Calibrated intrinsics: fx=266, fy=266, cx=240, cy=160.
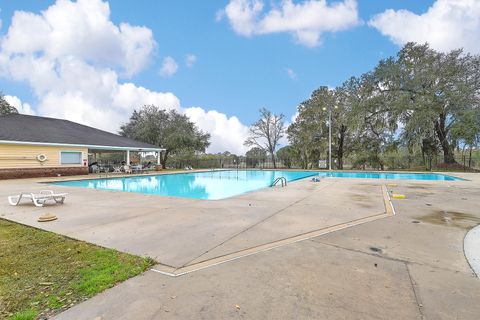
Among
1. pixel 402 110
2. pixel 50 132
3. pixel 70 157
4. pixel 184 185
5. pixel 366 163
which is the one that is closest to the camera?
pixel 184 185

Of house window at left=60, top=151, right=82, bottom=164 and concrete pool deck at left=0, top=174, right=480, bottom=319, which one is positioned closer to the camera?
concrete pool deck at left=0, top=174, right=480, bottom=319

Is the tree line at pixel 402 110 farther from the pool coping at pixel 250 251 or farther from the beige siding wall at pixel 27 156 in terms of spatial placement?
the beige siding wall at pixel 27 156

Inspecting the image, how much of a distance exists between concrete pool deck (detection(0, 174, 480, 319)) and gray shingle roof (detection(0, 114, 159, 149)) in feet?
40.8

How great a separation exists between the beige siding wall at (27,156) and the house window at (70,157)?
20 cm

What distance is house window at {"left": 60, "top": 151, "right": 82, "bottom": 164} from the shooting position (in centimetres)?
1705

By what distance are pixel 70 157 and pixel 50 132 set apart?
91.9 inches

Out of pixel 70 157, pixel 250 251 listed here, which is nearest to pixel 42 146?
pixel 70 157

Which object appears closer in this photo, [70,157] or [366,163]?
[70,157]

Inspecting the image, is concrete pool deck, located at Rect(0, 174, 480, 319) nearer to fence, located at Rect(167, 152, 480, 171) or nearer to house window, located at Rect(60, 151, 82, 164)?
house window, located at Rect(60, 151, 82, 164)

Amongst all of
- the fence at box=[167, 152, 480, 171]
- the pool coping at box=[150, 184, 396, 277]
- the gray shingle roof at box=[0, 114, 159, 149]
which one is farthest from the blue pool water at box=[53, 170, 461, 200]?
the pool coping at box=[150, 184, 396, 277]

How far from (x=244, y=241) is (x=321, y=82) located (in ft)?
85.5

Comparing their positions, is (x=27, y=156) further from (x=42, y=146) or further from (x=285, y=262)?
(x=285, y=262)

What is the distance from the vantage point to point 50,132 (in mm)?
17844

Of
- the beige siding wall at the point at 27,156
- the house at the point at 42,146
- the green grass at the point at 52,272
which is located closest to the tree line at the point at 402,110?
the house at the point at 42,146
